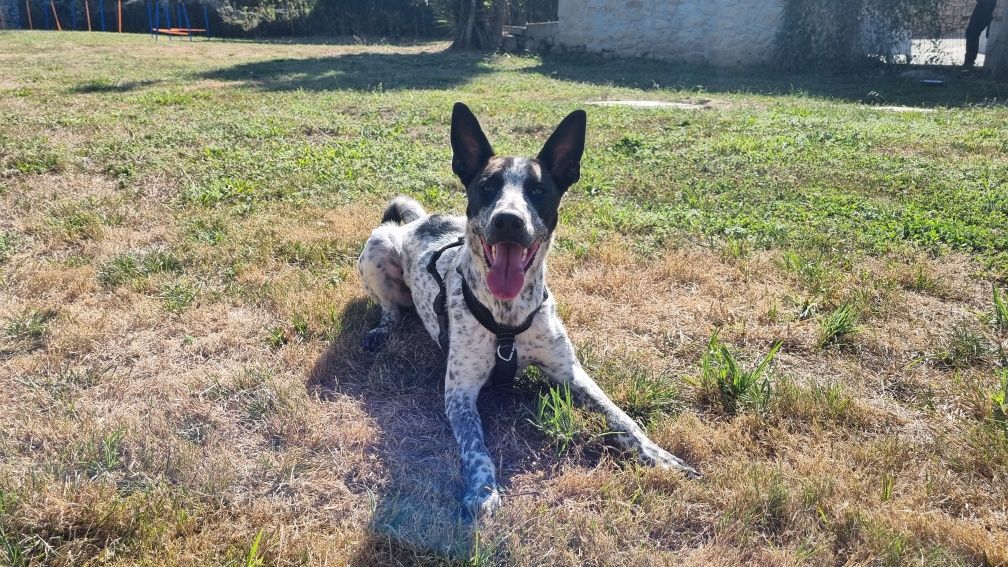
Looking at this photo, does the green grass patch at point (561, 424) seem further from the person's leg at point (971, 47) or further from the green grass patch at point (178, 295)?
the person's leg at point (971, 47)

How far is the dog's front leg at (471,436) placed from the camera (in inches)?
99.3

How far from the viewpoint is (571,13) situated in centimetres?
1841

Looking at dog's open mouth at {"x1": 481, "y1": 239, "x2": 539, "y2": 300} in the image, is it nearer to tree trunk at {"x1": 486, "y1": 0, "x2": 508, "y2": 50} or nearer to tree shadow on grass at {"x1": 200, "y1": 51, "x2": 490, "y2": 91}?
tree shadow on grass at {"x1": 200, "y1": 51, "x2": 490, "y2": 91}

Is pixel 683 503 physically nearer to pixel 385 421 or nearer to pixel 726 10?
pixel 385 421

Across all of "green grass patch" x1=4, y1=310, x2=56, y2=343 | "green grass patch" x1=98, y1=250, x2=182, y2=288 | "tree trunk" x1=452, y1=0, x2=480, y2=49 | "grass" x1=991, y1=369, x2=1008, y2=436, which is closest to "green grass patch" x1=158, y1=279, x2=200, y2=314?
"green grass patch" x1=98, y1=250, x2=182, y2=288

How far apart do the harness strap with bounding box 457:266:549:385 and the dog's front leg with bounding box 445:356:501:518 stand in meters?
0.08

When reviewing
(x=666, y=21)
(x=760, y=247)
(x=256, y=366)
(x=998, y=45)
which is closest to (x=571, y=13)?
(x=666, y=21)

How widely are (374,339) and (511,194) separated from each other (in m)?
1.27

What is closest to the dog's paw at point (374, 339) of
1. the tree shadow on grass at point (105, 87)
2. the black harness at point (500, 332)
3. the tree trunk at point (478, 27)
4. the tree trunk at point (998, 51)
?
the black harness at point (500, 332)

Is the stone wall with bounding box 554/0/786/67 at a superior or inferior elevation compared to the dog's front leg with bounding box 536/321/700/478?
superior

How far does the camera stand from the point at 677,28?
17188 mm

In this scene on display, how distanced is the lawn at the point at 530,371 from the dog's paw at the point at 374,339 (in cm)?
13

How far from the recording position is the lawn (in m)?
2.33

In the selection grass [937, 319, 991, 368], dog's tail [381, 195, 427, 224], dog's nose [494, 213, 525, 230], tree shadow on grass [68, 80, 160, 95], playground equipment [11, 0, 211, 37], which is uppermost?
playground equipment [11, 0, 211, 37]
